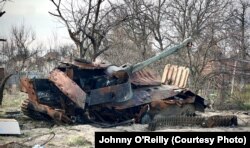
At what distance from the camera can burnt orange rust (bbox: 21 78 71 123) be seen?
12586 mm

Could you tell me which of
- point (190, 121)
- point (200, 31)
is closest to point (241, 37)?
point (200, 31)

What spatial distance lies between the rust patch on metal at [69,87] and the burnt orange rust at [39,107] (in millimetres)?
575

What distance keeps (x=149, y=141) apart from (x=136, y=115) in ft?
20.1

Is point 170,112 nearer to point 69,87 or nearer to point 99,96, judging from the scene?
point 99,96

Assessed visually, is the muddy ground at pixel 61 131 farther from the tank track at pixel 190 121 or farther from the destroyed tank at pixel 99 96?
the destroyed tank at pixel 99 96

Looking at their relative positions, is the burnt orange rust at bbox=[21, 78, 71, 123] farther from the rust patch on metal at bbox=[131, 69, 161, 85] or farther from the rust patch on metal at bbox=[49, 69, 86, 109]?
the rust patch on metal at bbox=[131, 69, 161, 85]

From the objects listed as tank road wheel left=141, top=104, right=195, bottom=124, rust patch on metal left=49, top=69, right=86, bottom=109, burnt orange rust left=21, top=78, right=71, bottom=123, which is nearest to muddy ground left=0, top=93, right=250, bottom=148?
burnt orange rust left=21, top=78, right=71, bottom=123

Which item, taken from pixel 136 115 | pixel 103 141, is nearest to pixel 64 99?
pixel 136 115

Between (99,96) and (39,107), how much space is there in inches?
74.9

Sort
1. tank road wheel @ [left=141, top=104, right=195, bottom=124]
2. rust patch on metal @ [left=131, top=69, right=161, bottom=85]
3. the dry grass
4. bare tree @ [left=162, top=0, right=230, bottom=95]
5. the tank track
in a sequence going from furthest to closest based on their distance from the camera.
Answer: bare tree @ [left=162, top=0, right=230, bottom=95] < rust patch on metal @ [left=131, top=69, right=161, bottom=85] < tank road wheel @ [left=141, top=104, right=195, bottom=124] < the tank track < the dry grass

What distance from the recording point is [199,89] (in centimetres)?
1981

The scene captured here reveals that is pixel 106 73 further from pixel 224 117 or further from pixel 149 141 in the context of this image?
pixel 149 141

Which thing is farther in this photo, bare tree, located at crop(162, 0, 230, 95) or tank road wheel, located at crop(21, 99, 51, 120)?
bare tree, located at crop(162, 0, 230, 95)

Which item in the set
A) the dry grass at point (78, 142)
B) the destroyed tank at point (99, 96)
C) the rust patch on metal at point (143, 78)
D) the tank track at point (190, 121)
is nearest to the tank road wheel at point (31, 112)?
the destroyed tank at point (99, 96)
